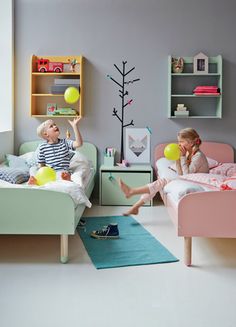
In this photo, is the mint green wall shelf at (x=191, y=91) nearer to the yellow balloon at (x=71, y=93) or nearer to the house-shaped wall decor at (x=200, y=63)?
the house-shaped wall decor at (x=200, y=63)

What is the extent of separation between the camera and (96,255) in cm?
325

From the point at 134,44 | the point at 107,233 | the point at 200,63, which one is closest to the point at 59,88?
the point at 134,44

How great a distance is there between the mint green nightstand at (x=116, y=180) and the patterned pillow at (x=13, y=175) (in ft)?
3.57

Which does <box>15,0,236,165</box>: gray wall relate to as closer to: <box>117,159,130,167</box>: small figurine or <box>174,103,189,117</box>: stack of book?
<box>174,103,189,117</box>: stack of book

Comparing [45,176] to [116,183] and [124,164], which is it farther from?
[124,164]

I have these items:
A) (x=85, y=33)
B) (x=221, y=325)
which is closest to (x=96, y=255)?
(x=221, y=325)

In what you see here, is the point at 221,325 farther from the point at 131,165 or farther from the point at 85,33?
the point at 85,33

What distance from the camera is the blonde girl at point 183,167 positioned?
3.84 meters

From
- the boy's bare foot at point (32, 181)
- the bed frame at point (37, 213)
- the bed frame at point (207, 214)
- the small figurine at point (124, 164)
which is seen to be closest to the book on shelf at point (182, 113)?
the small figurine at point (124, 164)

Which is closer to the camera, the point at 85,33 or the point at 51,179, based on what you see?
the point at 51,179

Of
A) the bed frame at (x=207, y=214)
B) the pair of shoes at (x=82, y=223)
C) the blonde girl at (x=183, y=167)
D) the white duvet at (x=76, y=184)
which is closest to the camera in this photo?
the bed frame at (x=207, y=214)

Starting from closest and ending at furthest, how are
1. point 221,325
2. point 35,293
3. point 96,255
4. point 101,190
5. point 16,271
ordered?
point 221,325 → point 35,293 → point 16,271 → point 96,255 → point 101,190

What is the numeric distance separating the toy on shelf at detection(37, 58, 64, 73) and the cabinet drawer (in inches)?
53.3

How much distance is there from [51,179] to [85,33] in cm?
232
